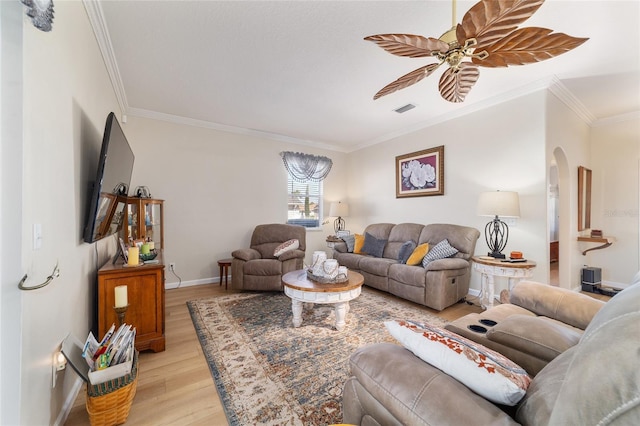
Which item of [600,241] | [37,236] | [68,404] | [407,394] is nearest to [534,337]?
[407,394]

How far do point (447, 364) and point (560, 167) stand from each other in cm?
423

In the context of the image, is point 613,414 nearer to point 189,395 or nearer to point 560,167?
point 189,395

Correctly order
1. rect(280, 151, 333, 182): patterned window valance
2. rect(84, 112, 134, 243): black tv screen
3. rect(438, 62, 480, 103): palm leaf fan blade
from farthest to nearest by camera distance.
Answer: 1. rect(280, 151, 333, 182): patterned window valance
2. rect(438, 62, 480, 103): palm leaf fan blade
3. rect(84, 112, 134, 243): black tv screen

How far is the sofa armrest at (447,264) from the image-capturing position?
9.82 feet

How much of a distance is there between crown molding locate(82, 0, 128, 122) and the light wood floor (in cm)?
265

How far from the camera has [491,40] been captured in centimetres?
140

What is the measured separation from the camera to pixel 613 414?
1.40ft

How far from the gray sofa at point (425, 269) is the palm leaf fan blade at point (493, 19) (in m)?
2.32

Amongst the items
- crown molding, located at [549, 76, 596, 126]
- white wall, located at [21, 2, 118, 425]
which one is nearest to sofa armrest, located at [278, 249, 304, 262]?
white wall, located at [21, 2, 118, 425]

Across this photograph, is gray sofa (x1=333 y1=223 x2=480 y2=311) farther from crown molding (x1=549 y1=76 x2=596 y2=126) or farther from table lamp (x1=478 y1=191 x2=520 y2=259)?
crown molding (x1=549 y1=76 x2=596 y2=126)

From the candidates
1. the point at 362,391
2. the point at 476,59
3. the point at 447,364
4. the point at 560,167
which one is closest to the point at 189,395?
the point at 362,391

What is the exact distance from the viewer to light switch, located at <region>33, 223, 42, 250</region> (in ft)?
3.69

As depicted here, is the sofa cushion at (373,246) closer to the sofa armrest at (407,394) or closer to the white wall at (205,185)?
the white wall at (205,185)

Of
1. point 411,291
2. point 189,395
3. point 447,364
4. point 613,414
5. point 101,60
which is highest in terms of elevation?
point 101,60
